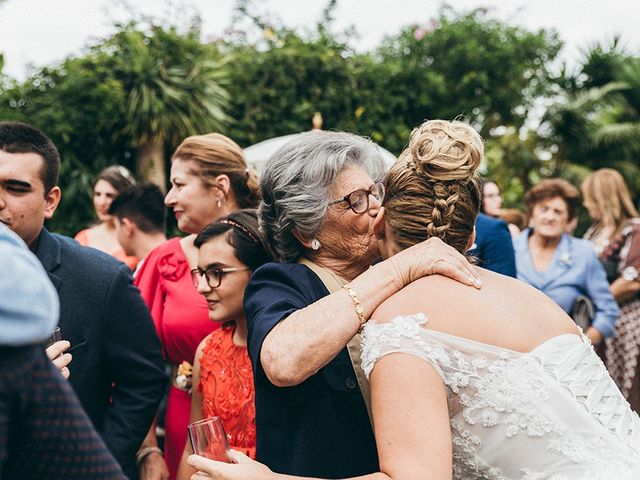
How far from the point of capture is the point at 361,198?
8.70 feet

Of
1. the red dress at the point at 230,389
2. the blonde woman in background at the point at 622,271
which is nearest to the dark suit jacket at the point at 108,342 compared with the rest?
the red dress at the point at 230,389

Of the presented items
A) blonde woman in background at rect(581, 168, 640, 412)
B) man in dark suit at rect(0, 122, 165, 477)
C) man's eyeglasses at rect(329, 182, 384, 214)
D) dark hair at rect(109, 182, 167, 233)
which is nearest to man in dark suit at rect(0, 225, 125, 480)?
man's eyeglasses at rect(329, 182, 384, 214)

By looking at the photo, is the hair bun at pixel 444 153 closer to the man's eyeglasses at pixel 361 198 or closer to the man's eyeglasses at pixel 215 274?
the man's eyeglasses at pixel 361 198

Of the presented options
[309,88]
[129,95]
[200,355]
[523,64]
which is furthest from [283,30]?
[200,355]

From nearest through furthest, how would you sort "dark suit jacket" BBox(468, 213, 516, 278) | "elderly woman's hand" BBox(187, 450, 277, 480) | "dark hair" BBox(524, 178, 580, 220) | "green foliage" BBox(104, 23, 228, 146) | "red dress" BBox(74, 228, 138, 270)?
"elderly woman's hand" BBox(187, 450, 277, 480) < "dark suit jacket" BBox(468, 213, 516, 278) < "red dress" BBox(74, 228, 138, 270) < "dark hair" BBox(524, 178, 580, 220) < "green foliage" BBox(104, 23, 228, 146)

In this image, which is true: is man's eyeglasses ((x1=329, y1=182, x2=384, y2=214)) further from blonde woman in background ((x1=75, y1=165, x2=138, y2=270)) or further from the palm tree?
the palm tree

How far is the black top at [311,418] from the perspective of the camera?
2240 millimetres

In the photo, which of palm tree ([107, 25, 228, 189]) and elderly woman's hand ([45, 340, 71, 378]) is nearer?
elderly woman's hand ([45, 340, 71, 378])

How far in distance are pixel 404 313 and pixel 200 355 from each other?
1721 mm

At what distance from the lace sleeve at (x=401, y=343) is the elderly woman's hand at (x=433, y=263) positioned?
0.49 ft

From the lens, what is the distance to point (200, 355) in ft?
11.6

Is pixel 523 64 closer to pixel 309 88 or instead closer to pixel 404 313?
pixel 309 88

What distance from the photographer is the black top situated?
224cm

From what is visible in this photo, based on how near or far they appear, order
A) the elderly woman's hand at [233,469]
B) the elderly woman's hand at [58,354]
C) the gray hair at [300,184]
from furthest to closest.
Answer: the gray hair at [300,184] < the elderly woman's hand at [58,354] < the elderly woman's hand at [233,469]
